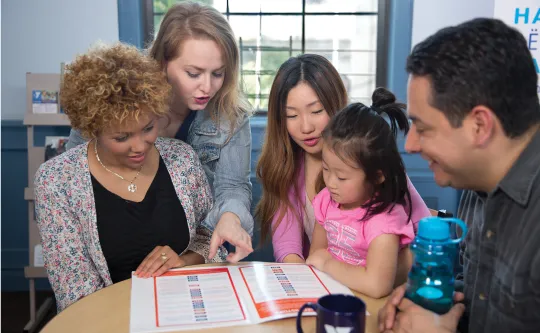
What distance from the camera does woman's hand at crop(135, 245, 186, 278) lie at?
135 centimetres

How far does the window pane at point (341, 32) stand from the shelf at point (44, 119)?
4.83 ft

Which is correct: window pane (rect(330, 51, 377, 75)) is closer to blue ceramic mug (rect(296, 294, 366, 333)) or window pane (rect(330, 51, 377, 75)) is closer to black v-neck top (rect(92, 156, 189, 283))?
black v-neck top (rect(92, 156, 189, 283))

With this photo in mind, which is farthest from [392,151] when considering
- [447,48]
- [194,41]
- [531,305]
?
[194,41]

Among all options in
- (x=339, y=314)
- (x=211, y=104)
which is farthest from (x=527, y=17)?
(x=339, y=314)

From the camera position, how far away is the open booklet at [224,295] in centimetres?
110

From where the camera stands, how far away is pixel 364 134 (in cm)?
138

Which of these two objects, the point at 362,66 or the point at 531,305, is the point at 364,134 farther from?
the point at 362,66

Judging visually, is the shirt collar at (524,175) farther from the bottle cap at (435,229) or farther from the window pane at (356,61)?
the window pane at (356,61)

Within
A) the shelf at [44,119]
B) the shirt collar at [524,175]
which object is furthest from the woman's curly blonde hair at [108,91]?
the shelf at [44,119]

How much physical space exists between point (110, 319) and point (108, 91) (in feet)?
1.89

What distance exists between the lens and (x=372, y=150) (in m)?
1.38

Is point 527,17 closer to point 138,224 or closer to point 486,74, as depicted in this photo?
point 486,74

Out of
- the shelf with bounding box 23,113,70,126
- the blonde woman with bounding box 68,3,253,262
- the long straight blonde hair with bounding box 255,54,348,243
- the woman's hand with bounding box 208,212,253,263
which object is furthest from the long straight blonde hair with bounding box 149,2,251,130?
the shelf with bounding box 23,113,70,126

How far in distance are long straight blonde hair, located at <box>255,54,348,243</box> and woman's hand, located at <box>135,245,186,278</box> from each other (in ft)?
1.35
